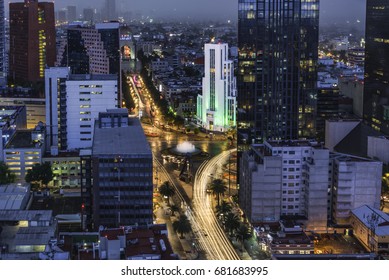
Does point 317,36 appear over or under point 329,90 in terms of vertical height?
over

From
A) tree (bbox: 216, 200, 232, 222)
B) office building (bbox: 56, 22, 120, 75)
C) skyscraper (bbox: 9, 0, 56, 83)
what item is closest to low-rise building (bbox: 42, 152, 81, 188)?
tree (bbox: 216, 200, 232, 222)

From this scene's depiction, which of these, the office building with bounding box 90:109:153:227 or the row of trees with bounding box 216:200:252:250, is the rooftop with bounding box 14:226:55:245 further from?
the row of trees with bounding box 216:200:252:250

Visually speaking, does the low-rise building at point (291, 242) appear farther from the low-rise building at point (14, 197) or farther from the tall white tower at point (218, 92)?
the tall white tower at point (218, 92)

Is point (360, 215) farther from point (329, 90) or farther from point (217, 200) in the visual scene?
point (329, 90)

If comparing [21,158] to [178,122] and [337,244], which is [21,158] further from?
[178,122]
